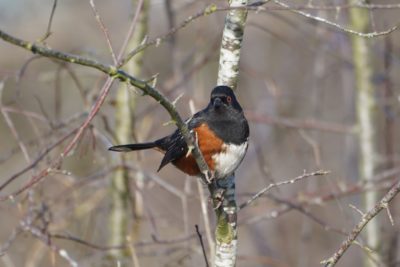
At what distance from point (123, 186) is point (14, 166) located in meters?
5.52

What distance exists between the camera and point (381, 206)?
206 centimetres

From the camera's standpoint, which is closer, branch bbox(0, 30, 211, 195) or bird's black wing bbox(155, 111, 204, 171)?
branch bbox(0, 30, 211, 195)

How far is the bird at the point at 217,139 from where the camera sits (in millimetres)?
3055

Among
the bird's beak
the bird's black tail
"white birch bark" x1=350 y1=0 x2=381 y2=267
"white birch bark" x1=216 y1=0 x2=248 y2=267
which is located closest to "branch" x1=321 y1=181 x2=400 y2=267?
"white birch bark" x1=216 y1=0 x2=248 y2=267

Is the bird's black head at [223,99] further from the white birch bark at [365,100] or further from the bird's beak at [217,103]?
the white birch bark at [365,100]

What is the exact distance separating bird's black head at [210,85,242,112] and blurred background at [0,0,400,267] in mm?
199

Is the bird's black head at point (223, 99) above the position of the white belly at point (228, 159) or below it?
above

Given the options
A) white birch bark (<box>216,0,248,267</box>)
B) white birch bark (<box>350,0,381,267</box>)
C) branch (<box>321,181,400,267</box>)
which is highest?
white birch bark (<box>350,0,381,267</box>)

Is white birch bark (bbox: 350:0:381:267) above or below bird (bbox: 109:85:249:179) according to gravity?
above

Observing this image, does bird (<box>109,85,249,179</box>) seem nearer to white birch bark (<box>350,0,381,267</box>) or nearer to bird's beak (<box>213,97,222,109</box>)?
bird's beak (<box>213,97,222,109</box>)

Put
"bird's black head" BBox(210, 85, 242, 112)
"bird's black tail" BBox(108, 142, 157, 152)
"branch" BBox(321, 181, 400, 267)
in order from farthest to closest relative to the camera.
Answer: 1. "bird's black tail" BBox(108, 142, 157, 152)
2. "bird's black head" BBox(210, 85, 242, 112)
3. "branch" BBox(321, 181, 400, 267)

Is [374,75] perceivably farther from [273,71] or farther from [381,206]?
[273,71]

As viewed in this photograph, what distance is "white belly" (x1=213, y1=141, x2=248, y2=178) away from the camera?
9.74 feet

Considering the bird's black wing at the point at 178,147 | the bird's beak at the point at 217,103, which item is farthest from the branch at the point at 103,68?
the bird's black wing at the point at 178,147
